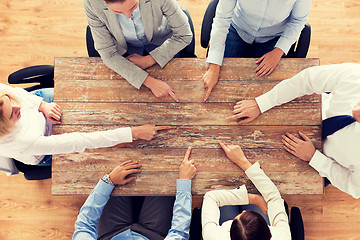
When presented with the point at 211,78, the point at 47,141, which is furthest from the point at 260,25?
the point at 47,141

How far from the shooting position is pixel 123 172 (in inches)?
59.1

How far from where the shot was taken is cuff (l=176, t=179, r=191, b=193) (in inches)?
59.8

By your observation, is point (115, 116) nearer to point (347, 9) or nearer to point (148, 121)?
point (148, 121)

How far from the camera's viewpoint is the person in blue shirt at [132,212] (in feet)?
5.01

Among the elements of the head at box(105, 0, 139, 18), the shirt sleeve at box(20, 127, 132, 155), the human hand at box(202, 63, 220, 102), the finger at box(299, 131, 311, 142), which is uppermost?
the head at box(105, 0, 139, 18)

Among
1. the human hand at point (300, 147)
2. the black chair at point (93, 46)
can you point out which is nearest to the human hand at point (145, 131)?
the black chair at point (93, 46)

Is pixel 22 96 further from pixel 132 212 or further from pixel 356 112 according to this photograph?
pixel 356 112

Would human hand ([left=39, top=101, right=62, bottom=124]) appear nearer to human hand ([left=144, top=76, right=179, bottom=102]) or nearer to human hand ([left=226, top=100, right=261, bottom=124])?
human hand ([left=144, top=76, right=179, bottom=102])

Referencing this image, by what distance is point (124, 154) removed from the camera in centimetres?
158

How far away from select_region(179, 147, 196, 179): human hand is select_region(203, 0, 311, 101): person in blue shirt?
0.37m

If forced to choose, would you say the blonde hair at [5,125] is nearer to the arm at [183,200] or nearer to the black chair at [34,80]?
the black chair at [34,80]

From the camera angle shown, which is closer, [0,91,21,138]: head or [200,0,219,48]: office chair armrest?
[0,91,21,138]: head

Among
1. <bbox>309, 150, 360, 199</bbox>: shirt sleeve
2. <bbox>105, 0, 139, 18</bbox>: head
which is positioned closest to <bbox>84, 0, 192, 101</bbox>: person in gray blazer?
<bbox>105, 0, 139, 18</bbox>: head

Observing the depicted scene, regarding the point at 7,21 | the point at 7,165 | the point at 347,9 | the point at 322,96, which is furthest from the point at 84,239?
the point at 347,9
